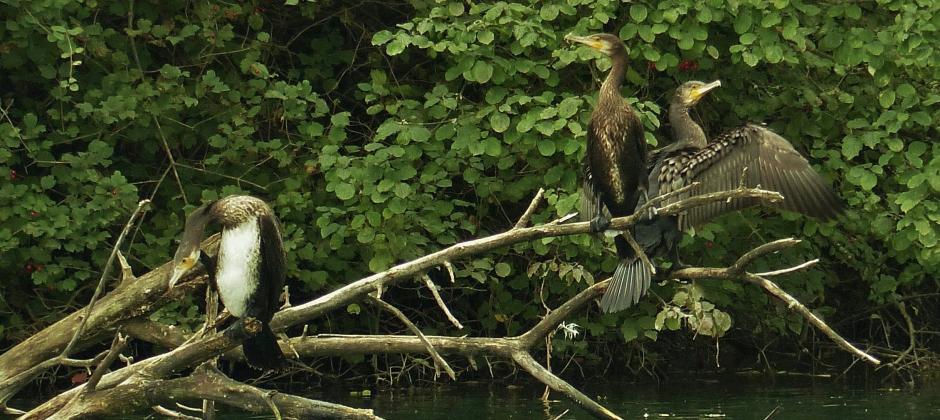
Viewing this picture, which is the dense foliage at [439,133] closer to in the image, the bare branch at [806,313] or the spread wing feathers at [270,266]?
the bare branch at [806,313]

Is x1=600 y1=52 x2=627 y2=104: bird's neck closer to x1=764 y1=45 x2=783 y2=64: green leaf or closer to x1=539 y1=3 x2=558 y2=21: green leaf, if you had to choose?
x1=539 y1=3 x2=558 y2=21: green leaf

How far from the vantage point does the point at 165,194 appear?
26.0 feet

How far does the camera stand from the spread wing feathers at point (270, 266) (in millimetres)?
4910

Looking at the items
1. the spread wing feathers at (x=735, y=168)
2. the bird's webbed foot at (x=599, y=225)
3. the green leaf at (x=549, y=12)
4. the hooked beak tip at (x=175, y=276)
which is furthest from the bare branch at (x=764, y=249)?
the green leaf at (x=549, y=12)


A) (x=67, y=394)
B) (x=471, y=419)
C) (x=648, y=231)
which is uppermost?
(x=648, y=231)

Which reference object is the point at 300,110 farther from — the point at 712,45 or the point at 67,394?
the point at 67,394

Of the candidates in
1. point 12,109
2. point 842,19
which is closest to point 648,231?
point 842,19

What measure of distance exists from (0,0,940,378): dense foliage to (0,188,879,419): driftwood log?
1794 millimetres

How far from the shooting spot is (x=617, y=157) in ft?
19.0

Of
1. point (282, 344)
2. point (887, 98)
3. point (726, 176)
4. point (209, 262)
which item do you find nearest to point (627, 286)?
point (726, 176)

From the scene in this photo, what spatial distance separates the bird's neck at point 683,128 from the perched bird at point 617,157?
59cm

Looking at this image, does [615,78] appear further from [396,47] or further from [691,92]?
[396,47]

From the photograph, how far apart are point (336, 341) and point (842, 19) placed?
4.08 metres

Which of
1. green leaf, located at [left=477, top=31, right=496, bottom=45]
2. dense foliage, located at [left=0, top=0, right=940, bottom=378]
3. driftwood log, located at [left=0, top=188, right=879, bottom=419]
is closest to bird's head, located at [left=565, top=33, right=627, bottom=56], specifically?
dense foliage, located at [left=0, top=0, right=940, bottom=378]
